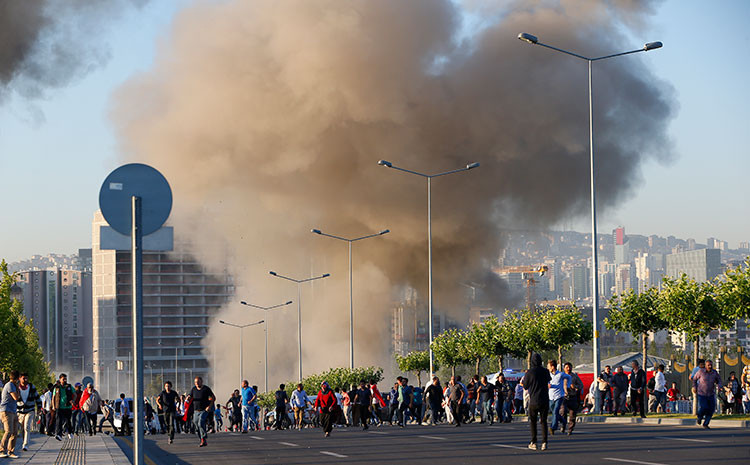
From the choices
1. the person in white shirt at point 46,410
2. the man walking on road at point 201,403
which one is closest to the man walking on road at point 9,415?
the man walking on road at point 201,403

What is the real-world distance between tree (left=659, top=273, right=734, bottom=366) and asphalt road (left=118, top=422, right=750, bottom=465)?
20.3 feet

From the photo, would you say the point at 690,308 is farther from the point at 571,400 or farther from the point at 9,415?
the point at 9,415

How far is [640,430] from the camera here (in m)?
19.5

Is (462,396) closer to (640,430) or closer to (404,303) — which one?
(640,430)

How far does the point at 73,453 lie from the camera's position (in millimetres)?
16812

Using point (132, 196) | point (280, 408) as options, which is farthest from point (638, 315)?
point (132, 196)

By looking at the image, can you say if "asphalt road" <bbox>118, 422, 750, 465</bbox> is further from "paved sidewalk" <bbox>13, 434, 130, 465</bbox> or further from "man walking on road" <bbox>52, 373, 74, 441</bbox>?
"man walking on road" <bbox>52, 373, 74, 441</bbox>

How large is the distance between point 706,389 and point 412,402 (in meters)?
10.8

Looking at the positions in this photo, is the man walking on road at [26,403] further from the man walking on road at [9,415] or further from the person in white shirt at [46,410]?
the person in white shirt at [46,410]

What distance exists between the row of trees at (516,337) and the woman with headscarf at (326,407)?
37.4 ft

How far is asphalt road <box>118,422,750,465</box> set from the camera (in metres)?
13.5

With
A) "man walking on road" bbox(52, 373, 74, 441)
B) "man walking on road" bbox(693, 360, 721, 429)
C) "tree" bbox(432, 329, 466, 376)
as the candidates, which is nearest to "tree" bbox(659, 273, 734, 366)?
"man walking on road" bbox(693, 360, 721, 429)

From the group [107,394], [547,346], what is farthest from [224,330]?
[547,346]

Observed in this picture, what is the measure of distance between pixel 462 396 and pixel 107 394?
388ft
